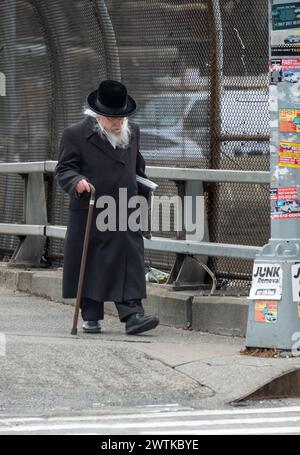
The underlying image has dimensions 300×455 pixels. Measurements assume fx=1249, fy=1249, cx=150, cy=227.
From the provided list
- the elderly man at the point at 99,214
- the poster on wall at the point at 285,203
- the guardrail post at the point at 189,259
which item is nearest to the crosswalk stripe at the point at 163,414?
the poster on wall at the point at 285,203

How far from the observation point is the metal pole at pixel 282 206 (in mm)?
8453

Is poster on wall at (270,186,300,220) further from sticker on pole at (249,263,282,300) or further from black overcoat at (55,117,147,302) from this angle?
black overcoat at (55,117,147,302)

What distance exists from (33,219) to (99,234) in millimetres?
3002

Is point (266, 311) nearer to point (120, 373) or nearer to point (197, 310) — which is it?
point (120, 373)

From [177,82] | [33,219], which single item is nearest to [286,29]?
[177,82]

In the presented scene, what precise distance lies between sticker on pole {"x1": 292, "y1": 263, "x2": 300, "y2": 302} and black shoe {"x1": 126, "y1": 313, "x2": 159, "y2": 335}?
125 cm

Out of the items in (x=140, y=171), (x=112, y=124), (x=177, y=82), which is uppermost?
(x=177, y=82)

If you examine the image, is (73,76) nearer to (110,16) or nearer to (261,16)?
(110,16)

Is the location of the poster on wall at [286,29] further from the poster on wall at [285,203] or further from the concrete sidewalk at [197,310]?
the concrete sidewalk at [197,310]

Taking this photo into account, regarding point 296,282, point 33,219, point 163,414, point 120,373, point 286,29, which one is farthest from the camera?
point 33,219

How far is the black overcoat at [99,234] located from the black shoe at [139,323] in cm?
16

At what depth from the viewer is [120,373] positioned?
26.5ft

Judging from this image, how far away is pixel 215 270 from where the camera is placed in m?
10.4

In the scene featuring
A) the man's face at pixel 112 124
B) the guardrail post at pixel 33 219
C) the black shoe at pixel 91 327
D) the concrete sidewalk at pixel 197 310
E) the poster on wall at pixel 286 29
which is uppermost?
the poster on wall at pixel 286 29
